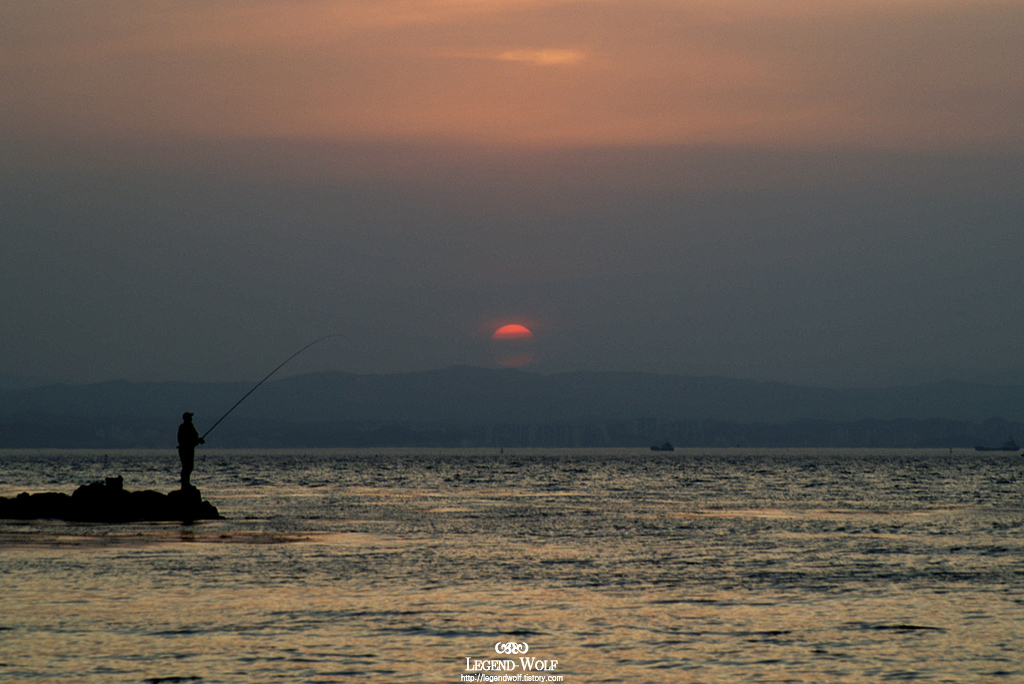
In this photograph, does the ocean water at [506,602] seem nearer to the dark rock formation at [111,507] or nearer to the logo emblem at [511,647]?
the logo emblem at [511,647]

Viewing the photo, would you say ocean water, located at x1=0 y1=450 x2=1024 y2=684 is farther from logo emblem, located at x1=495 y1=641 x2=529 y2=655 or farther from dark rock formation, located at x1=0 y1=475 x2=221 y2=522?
dark rock formation, located at x1=0 y1=475 x2=221 y2=522

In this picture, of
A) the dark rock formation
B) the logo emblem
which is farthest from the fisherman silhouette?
the logo emblem

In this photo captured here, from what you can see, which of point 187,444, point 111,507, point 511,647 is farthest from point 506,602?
point 187,444

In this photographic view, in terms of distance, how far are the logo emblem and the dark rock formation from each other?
20246 mm

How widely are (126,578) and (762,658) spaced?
35.2 ft

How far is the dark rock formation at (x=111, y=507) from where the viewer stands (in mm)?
31906

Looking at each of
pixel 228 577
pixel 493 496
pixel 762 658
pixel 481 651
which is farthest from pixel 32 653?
pixel 493 496

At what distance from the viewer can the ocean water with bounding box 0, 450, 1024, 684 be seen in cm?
1242

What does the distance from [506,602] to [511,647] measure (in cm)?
341

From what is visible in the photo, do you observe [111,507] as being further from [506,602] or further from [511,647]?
[511,647]

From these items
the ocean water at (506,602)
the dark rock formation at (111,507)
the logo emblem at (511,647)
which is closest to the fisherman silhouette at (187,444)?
the dark rock formation at (111,507)

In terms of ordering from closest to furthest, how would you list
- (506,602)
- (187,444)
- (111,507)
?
1. (506,602)
2. (111,507)
3. (187,444)

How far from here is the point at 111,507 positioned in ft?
105

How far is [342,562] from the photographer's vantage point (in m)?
21.4
